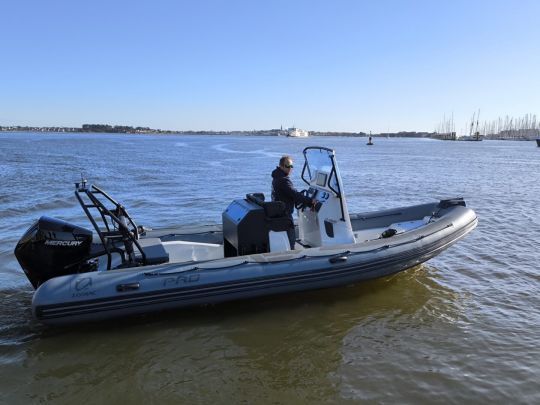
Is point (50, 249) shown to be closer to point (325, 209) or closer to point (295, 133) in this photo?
point (325, 209)

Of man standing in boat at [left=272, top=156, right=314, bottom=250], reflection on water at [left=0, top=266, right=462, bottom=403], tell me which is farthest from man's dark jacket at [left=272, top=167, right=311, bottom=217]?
reflection on water at [left=0, top=266, right=462, bottom=403]

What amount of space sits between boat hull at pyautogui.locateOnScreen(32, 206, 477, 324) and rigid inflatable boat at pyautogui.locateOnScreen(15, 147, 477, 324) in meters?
0.01

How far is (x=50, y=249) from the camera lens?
16.0ft

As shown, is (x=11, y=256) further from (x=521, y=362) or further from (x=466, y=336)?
(x=521, y=362)

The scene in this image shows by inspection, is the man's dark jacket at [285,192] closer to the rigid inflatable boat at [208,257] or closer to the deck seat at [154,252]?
the rigid inflatable boat at [208,257]

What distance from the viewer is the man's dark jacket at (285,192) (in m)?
5.64

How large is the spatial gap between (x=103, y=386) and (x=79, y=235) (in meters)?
1.83

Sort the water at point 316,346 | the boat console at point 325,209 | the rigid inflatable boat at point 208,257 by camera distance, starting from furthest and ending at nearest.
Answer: the boat console at point 325,209
the rigid inflatable boat at point 208,257
the water at point 316,346

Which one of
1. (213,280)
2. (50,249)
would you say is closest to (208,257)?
(213,280)

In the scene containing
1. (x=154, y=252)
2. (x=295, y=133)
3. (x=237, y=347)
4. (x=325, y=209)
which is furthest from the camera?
(x=295, y=133)

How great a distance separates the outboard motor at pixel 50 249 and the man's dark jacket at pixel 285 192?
224 cm

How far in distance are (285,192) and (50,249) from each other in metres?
2.71

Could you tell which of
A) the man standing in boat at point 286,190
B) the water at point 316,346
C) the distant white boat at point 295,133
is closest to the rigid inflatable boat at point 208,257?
the man standing in boat at point 286,190

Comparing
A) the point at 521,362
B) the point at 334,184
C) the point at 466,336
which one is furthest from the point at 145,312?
the point at 521,362
